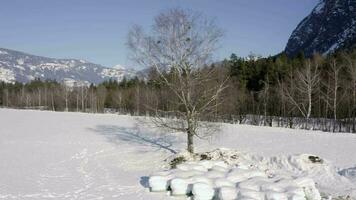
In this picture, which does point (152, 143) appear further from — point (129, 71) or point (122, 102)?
point (122, 102)

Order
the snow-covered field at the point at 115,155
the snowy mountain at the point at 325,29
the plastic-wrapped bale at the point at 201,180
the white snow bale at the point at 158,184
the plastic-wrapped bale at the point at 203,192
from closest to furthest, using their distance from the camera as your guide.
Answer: the plastic-wrapped bale at the point at 203,192, the plastic-wrapped bale at the point at 201,180, the white snow bale at the point at 158,184, the snow-covered field at the point at 115,155, the snowy mountain at the point at 325,29

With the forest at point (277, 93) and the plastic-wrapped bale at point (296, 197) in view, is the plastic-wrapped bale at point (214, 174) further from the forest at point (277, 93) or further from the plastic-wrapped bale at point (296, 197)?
the forest at point (277, 93)

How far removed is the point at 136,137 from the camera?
39031 millimetres

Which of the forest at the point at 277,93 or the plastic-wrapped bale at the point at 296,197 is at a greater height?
the forest at the point at 277,93

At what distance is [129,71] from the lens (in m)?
27.7

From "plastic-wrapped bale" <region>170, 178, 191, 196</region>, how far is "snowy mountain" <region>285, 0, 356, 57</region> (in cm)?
10944

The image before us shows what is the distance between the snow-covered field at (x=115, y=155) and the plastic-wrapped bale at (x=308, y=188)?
225cm

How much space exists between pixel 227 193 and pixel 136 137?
74.6 ft

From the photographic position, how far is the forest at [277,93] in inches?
1259

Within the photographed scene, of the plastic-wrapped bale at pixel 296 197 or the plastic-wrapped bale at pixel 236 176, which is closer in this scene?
the plastic-wrapped bale at pixel 296 197

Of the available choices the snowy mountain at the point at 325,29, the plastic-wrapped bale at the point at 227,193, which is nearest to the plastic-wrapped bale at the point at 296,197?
the plastic-wrapped bale at the point at 227,193

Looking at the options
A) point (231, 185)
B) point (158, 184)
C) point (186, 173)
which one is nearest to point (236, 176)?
point (231, 185)

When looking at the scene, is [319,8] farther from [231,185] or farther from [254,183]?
[231,185]

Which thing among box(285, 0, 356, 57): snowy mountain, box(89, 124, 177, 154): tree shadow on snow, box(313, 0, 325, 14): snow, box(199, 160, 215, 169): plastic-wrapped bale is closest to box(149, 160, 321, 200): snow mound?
box(199, 160, 215, 169): plastic-wrapped bale
